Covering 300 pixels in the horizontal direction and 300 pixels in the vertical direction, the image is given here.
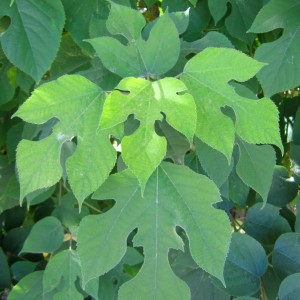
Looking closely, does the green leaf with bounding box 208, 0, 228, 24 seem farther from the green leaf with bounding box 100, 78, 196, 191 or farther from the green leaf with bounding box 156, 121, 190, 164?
the green leaf with bounding box 100, 78, 196, 191

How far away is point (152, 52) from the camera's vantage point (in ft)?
2.82

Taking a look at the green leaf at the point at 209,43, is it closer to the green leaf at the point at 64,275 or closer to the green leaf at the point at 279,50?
the green leaf at the point at 279,50

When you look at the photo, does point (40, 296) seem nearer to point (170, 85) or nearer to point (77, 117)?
point (77, 117)

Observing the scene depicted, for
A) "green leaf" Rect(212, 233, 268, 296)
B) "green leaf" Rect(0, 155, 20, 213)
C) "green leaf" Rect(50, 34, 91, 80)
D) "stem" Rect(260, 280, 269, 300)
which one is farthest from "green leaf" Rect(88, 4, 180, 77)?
"green leaf" Rect(0, 155, 20, 213)

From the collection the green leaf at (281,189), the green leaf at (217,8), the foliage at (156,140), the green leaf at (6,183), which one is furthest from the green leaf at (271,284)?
the green leaf at (6,183)

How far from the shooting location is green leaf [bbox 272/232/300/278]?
47.0 inches

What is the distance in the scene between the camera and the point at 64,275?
123 centimetres

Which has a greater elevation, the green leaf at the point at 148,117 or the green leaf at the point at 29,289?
the green leaf at the point at 148,117

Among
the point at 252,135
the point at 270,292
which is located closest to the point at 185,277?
the point at 270,292

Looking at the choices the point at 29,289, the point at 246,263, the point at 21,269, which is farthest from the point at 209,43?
the point at 21,269

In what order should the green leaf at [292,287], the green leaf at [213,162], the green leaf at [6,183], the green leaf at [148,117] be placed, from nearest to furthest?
the green leaf at [148,117]
the green leaf at [213,162]
the green leaf at [292,287]
the green leaf at [6,183]

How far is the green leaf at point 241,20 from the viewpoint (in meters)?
1.22

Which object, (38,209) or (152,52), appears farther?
(38,209)

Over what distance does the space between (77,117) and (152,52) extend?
16 centimetres
